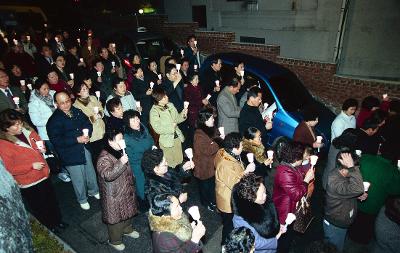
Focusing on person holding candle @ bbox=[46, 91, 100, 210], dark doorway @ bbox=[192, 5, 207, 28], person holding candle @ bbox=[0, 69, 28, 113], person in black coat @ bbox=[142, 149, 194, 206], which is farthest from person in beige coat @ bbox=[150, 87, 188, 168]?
dark doorway @ bbox=[192, 5, 207, 28]

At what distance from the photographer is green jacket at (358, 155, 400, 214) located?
386cm

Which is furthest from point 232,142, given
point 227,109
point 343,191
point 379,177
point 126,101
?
point 126,101

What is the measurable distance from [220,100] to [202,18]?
978 cm

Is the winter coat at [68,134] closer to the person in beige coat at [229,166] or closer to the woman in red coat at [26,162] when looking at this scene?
the woman in red coat at [26,162]

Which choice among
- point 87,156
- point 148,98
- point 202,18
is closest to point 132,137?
point 87,156

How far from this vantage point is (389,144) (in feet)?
16.6

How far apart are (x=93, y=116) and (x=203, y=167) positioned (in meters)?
2.29

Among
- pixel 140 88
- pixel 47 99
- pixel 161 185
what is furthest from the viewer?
pixel 140 88

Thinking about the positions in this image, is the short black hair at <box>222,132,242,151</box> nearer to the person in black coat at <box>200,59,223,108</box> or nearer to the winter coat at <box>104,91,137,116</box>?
the winter coat at <box>104,91,137,116</box>

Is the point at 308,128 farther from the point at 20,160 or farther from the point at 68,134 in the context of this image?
the point at 20,160

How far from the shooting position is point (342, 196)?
147 inches

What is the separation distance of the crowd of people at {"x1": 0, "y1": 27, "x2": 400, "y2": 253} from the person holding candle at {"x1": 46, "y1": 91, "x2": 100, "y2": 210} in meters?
0.02

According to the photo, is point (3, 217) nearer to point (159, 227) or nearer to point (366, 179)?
point (159, 227)

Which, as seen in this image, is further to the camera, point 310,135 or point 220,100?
point 220,100
